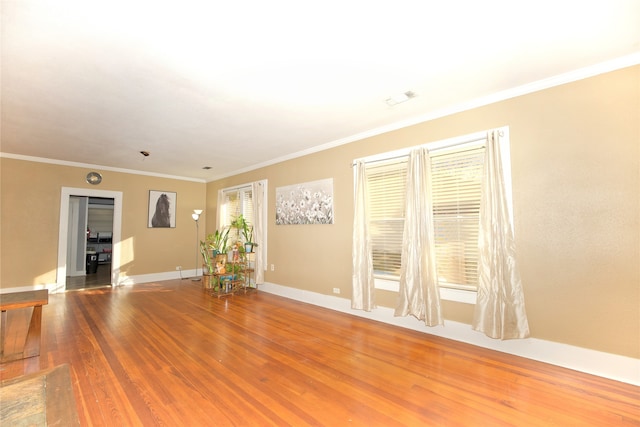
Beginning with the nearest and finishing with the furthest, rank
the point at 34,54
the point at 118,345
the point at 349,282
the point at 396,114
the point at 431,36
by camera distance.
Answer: the point at 431,36 < the point at 34,54 < the point at 118,345 < the point at 396,114 < the point at 349,282

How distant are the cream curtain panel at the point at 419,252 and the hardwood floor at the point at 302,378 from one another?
35cm

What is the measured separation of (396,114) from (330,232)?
2.11m

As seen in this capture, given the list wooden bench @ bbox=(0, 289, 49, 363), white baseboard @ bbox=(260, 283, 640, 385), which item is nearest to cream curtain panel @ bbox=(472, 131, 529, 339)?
white baseboard @ bbox=(260, 283, 640, 385)

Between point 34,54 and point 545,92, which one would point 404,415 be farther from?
point 34,54

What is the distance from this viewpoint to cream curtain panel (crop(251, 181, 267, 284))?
5988mm

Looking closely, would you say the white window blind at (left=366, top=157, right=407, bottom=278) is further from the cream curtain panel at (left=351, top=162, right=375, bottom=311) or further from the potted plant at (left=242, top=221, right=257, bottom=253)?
the potted plant at (left=242, top=221, right=257, bottom=253)

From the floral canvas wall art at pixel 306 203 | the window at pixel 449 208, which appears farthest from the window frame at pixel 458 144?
the floral canvas wall art at pixel 306 203

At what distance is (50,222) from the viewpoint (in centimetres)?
587

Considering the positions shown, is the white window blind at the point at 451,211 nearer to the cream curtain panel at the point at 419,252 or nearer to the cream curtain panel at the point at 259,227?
the cream curtain panel at the point at 419,252

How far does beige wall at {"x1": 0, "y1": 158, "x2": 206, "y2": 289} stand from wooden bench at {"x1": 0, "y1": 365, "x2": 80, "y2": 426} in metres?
6.14

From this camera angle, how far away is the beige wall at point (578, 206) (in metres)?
2.40

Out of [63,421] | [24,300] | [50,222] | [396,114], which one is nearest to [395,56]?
[396,114]

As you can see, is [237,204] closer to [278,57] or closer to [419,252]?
[419,252]

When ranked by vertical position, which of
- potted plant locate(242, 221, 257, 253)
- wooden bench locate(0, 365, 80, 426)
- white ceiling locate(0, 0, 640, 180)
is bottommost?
wooden bench locate(0, 365, 80, 426)
